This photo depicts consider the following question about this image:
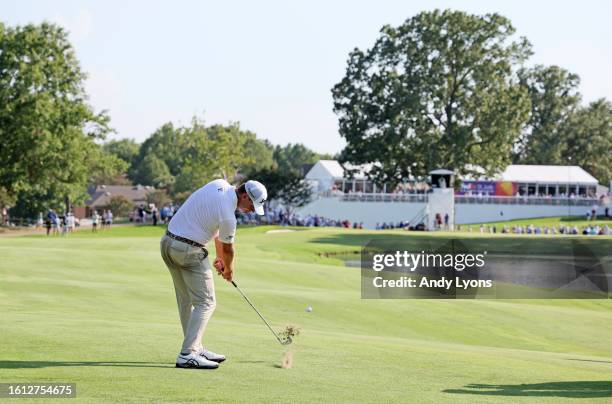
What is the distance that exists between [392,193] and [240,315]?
8074 cm

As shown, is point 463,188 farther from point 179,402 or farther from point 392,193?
point 179,402

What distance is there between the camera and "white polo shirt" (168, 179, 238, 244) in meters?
10.1

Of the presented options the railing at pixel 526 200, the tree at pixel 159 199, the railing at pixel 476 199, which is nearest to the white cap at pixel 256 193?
the railing at pixel 476 199

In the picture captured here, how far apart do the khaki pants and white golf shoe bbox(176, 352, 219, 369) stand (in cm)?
8

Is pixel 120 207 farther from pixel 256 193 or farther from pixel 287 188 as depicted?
pixel 256 193

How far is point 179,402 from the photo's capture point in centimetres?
831

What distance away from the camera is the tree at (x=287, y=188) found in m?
96.4

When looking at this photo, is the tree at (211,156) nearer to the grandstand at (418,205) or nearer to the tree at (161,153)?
the grandstand at (418,205)

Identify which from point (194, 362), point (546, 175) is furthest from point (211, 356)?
point (546, 175)

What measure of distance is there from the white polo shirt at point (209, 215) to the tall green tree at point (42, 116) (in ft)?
216

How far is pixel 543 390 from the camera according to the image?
1012 cm

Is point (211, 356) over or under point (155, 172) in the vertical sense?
under

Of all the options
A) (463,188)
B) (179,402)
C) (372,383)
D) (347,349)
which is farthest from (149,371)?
(463,188)

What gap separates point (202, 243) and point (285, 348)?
2.60m
